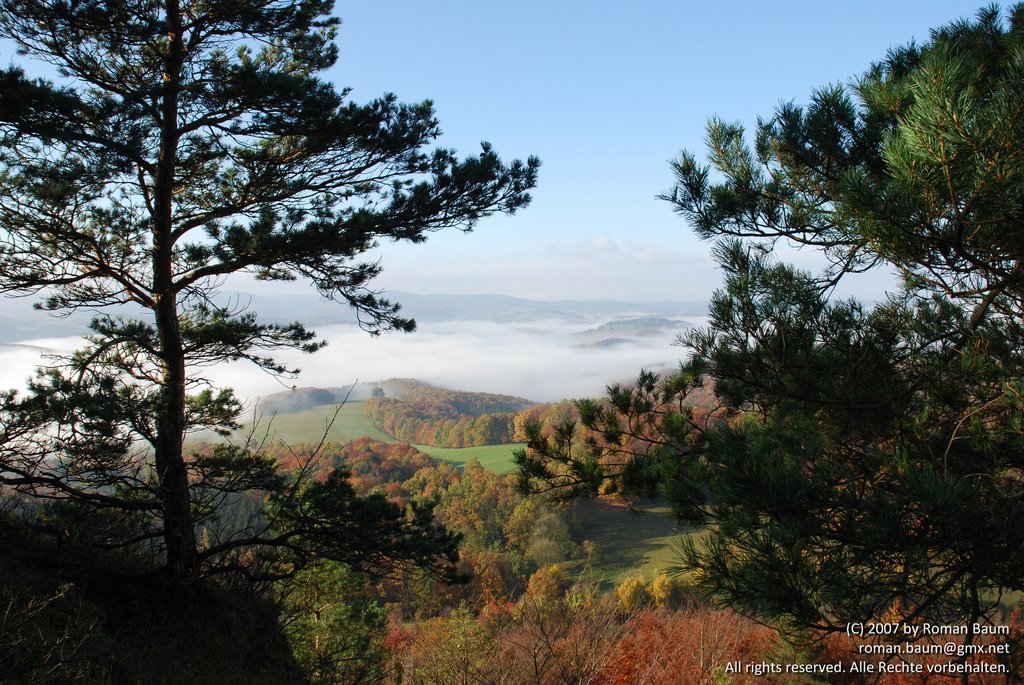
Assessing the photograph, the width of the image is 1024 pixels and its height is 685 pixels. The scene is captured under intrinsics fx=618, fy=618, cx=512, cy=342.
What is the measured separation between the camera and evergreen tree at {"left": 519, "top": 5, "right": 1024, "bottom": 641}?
2.74 meters

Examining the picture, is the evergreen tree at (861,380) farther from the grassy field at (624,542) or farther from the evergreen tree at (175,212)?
the grassy field at (624,542)

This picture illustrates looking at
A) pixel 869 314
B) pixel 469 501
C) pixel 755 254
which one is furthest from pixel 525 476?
pixel 469 501

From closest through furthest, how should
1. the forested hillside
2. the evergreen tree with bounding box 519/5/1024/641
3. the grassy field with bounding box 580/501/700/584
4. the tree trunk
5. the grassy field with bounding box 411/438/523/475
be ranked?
the evergreen tree with bounding box 519/5/1024/641
the tree trunk
the grassy field with bounding box 580/501/700/584
the grassy field with bounding box 411/438/523/475
the forested hillside

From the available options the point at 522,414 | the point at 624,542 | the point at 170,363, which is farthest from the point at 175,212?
the point at 624,542

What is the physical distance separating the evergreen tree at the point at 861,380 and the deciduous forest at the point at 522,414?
21 mm

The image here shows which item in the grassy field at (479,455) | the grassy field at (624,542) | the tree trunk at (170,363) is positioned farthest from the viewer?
the grassy field at (479,455)

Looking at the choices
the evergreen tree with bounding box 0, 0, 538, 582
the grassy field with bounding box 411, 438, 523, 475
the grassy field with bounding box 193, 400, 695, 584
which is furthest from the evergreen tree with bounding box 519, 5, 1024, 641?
the grassy field with bounding box 411, 438, 523, 475

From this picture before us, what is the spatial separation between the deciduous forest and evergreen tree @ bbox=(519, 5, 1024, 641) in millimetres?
21

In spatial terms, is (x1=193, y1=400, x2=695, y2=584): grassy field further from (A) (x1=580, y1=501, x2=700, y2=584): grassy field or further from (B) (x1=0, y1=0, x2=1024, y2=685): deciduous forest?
(B) (x1=0, y1=0, x2=1024, y2=685): deciduous forest

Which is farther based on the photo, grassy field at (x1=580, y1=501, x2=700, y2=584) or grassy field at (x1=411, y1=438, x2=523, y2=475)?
grassy field at (x1=411, y1=438, x2=523, y2=475)

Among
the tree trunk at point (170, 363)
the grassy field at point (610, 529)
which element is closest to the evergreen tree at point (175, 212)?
the tree trunk at point (170, 363)

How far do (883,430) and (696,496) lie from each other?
5.63 feet

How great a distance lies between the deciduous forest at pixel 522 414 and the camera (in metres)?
2.85

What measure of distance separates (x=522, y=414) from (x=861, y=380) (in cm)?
287
